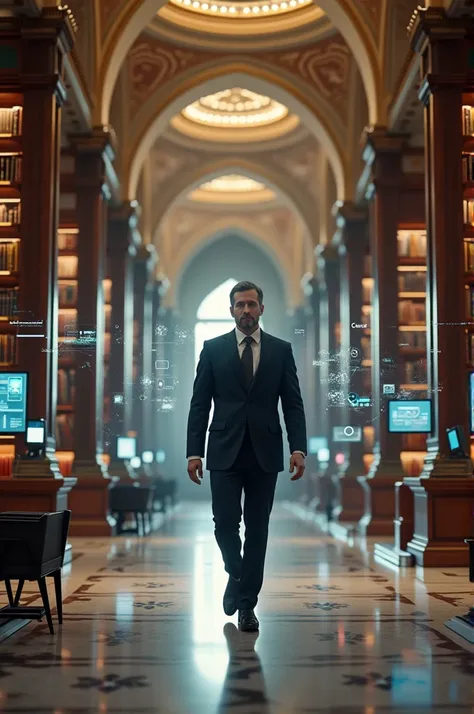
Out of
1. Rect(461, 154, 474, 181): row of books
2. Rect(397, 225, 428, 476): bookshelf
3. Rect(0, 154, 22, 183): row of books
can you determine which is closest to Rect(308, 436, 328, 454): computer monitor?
Rect(397, 225, 428, 476): bookshelf

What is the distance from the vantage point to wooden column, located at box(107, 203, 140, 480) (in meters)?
14.4

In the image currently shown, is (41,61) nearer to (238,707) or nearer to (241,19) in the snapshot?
(238,707)

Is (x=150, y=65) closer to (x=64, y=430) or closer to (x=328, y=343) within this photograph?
(x=328, y=343)

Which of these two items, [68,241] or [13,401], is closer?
[13,401]

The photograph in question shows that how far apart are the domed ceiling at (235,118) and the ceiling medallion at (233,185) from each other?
13.1 ft

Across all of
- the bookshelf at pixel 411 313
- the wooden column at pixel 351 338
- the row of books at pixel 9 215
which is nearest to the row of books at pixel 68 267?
the row of books at pixel 9 215

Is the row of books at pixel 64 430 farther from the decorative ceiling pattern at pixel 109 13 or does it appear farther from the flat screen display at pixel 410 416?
the decorative ceiling pattern at pixel 109 13

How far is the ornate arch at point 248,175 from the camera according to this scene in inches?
823

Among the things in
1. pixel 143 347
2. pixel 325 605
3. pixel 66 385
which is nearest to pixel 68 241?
pixel 66 385

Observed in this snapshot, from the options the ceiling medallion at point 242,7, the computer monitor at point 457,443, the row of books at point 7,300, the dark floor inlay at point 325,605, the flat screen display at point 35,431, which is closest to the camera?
the dark floor inlay at point 325,605

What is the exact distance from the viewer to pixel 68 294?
12.3 m

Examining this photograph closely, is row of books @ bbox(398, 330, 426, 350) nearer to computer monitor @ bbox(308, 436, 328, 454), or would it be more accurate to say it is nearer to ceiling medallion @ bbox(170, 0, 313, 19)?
computer monitor @ bbox(308, 436, 328, 454)

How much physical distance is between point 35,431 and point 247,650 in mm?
4660

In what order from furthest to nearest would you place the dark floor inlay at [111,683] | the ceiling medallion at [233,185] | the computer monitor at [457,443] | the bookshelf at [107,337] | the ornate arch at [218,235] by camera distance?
1. the ornate arch at [218,235]
2. the ceiling medallion at [233,185]
3. the bookshelf at [107,337]
4. the computer monitor at [457,443]
5. the dark floor inlay at [111,683]
